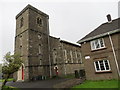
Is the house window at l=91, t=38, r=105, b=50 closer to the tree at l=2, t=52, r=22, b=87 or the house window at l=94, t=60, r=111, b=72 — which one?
the house window at l=94, t=60, r=111, b=72

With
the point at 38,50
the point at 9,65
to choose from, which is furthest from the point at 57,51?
the point at 9,65

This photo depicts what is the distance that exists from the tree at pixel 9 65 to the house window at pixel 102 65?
460 inches

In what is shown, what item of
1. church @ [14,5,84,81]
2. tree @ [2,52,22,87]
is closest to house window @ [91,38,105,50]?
church @ [14,5,84,81]

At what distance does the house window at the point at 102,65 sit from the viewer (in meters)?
14.1

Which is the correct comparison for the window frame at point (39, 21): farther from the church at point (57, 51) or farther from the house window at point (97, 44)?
the house window at point (97, 44)

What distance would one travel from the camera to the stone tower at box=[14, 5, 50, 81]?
23.4m

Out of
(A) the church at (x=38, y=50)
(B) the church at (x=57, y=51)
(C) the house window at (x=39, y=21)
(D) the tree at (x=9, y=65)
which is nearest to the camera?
(B) the church at (x=57, y=51)

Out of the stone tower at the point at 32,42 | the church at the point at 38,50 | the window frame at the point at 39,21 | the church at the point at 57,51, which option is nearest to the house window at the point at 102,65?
the church at the point at 57,51

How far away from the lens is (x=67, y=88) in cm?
1132

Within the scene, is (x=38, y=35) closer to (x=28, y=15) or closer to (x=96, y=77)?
(x=28, y=15)

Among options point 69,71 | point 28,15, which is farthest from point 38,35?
point 69,71

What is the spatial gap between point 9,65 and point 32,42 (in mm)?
10664

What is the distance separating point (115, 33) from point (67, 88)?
9686mm

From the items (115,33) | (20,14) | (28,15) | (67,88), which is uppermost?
(20,14)
